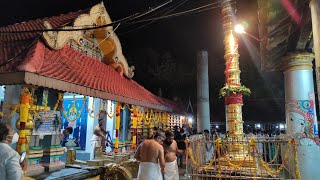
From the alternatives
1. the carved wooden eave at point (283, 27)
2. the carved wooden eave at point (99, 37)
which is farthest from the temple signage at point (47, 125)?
the carved wooden eave at point (283, 27)

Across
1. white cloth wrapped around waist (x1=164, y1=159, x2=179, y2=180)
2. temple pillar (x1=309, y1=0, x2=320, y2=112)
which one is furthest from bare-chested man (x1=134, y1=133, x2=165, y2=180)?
temple pillar (x1=309, y1=0, x2=320, y2=112)

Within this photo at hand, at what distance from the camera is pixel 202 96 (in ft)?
73.3

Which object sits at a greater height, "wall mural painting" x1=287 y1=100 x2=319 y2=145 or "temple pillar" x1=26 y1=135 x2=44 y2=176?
"wall mural painting" x1=287 y1=100 x2=319 y2=145

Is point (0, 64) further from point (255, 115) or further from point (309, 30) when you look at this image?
point (255, 115)

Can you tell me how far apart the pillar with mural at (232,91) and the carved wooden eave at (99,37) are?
203 inches

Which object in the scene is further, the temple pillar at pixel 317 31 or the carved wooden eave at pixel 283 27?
the carved wooden eave at pixel 283 27

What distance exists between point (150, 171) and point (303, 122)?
630 cm

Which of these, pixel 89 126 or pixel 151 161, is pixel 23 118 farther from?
pixel 89 126

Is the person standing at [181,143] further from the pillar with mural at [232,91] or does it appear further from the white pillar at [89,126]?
the white pillar at [89,126]

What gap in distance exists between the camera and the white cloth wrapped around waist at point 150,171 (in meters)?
6.48

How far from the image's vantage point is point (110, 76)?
35.0 ft

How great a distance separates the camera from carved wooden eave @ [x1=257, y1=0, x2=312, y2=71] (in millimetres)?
7602

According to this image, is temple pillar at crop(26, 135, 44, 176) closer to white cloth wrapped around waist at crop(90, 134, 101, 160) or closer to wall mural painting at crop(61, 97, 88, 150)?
white cloth wrapped around waist at crop(90, 134, 101, 160)

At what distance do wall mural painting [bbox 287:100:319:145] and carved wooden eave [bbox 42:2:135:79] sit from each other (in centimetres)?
789
